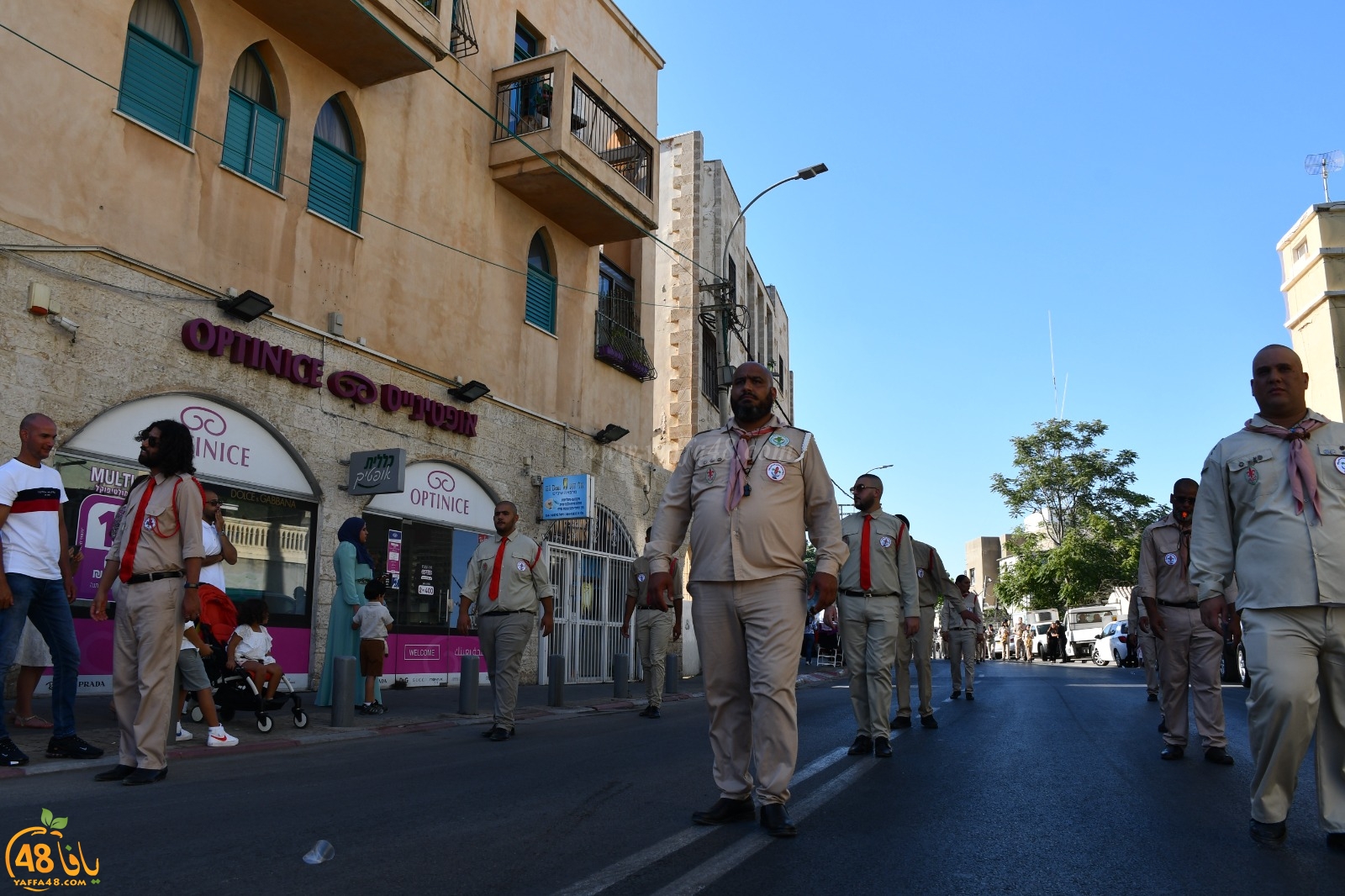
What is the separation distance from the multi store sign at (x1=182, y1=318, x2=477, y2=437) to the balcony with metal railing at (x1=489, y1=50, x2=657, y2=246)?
4416 millimetres

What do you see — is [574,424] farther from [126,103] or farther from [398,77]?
[126,103]

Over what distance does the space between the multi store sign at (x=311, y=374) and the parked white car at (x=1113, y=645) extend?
20500 mm

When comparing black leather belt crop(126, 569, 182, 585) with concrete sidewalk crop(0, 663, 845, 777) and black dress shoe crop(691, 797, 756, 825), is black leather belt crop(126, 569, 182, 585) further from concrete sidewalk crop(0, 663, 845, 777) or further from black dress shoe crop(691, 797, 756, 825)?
black dress shoe crop(691, 797, 756, 825)

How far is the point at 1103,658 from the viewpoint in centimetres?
3209

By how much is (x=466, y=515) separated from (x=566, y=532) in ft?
10.2

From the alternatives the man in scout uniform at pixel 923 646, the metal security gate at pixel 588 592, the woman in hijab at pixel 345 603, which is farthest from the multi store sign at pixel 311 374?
the man in scout uniform at pixel 923 646

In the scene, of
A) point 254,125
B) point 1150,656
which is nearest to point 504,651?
point 1150,656

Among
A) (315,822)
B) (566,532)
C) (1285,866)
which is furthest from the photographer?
(566,532)

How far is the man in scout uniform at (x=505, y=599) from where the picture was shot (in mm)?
8914

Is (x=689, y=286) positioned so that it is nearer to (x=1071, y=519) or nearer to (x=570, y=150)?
(x=570, y=150)

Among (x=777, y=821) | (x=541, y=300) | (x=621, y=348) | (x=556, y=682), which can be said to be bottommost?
(x=777, y=821)

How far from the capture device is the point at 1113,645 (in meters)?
30.1

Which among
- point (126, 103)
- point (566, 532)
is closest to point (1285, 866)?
point (126, 103)

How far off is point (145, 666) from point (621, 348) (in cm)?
1614
